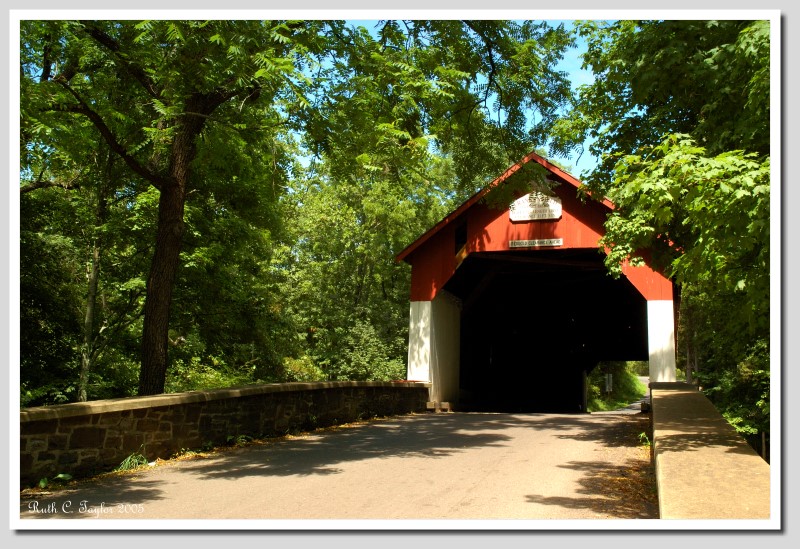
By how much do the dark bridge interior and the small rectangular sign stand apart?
0.67 m

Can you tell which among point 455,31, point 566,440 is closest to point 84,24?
point 455,31

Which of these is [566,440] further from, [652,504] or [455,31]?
[455,31]

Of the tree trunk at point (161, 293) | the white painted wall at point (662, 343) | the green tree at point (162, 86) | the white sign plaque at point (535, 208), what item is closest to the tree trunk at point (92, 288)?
the green tree at point (162, 86)

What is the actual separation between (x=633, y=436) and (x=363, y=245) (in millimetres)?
18026

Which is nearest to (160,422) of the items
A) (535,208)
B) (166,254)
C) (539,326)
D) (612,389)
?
(166,254)

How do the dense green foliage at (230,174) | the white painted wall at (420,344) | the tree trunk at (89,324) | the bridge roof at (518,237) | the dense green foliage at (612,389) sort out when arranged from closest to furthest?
the dense green foliage at (230,174)
the tree trunk at (89,324)
the bridge roof at (518,237)
the white painted wall at (420,344)
the dense green foliage at (612,389)

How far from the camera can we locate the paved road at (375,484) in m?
5.00

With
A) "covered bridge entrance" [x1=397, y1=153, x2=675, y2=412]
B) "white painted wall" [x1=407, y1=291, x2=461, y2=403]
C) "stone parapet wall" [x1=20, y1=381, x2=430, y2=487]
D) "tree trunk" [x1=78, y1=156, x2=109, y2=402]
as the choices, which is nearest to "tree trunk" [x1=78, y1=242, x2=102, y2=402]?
"tree trunk" [x1=78, y1=156, x2=109, y2=402]

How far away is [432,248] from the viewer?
16953 millimetres

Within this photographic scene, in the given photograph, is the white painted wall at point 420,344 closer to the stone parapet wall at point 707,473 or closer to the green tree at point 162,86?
the green tree at point 162,86

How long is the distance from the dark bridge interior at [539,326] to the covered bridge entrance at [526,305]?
0.15ft

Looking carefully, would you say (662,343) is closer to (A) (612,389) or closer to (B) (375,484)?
(B) (375,484)

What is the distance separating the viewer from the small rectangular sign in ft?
50.5

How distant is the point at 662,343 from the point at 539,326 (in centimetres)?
1104
